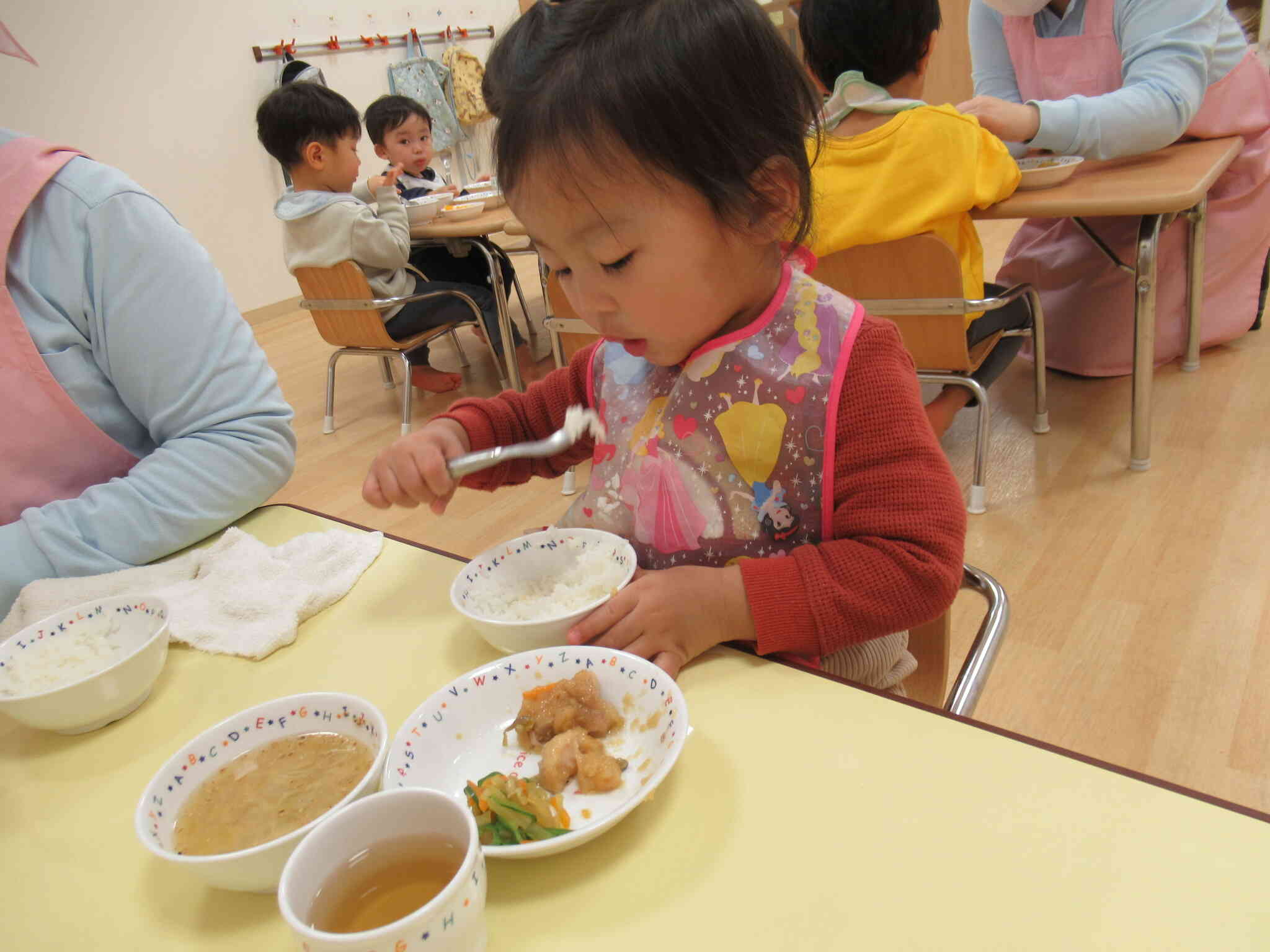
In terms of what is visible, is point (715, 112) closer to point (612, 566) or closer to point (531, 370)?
point (612, 566)

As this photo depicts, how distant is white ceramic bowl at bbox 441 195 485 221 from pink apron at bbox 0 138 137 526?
207 cm

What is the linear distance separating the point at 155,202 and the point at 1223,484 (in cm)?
227

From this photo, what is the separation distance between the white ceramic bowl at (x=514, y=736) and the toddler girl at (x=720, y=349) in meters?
0.04

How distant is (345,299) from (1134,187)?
7.89 ft

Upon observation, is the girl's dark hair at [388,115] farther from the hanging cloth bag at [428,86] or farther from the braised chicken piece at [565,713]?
the braised chicken piece at [565,713]

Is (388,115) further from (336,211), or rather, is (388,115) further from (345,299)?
(345,299)

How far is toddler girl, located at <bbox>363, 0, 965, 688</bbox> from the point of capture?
0.69m

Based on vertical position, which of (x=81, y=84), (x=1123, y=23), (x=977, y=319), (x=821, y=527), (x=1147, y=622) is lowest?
(x=1147, y=622)

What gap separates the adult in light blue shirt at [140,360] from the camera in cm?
92

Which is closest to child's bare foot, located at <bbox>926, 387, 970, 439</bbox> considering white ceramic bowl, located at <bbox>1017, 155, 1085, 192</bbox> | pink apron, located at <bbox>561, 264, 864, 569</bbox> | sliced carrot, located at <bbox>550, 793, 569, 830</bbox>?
white ceramic bowl, located at <bbox>1017, 155, 1085, 192</bbox>

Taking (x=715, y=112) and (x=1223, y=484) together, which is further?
(x=1223, y=484)

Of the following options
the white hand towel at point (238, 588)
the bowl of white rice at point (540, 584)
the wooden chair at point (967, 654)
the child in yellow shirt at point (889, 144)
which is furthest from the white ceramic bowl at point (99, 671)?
the child in yellow shirt at point (889, 144)

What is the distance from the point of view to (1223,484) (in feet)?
6.64

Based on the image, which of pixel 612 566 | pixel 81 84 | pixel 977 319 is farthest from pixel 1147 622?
pixel 81 84
